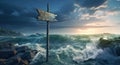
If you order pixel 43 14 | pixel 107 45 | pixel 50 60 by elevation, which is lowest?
pixel 50 60

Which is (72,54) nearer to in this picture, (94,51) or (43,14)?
(94,51)

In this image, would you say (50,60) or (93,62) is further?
(50,60)

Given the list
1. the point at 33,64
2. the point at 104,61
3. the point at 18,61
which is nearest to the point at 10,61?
the point at 18,61

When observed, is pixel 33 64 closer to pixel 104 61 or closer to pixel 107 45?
pixel 104 61

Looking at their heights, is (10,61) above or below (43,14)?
below

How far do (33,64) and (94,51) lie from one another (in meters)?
6.98

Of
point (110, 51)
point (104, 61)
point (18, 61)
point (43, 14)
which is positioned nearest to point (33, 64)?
point (18, 61)

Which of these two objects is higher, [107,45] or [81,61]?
[107,45]

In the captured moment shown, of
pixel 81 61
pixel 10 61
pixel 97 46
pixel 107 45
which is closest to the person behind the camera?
pixel 10 61

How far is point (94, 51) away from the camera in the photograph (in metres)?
21.9

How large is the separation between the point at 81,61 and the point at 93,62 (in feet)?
4.06

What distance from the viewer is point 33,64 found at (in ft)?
59.0

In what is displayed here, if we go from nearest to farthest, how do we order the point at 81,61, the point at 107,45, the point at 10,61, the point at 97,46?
the point at 10,61
the point at 81,61
the point at 107,45
the point at 97,46

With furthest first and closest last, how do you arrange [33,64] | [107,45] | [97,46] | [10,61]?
[97,46]
[107,45]
[33,64]
[10,61]
